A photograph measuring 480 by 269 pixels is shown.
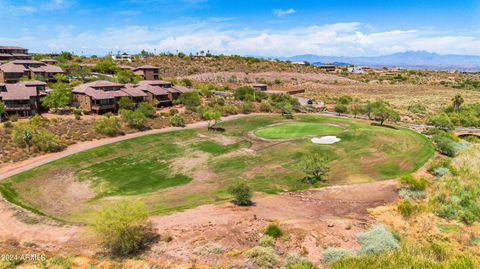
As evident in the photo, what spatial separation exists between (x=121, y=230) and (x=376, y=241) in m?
19.0

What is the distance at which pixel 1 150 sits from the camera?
1821 inches

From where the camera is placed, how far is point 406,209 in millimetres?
31219

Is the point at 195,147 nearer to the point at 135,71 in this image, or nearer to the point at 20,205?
the point at 20,205

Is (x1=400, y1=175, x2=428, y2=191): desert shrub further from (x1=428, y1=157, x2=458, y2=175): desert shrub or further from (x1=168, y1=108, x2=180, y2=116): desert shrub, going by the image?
(x1=168, y1=108, x2=180, y2=116): desert shrub

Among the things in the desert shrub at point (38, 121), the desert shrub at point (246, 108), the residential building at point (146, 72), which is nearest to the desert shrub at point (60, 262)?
the desert shrub at point (38, 121)

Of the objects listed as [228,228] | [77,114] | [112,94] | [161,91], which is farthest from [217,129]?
[228,228]

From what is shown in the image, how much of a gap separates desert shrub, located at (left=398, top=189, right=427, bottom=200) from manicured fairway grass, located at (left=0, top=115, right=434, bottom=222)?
5265mm

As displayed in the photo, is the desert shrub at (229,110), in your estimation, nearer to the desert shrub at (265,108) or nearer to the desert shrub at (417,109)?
the desert shrub at (265,108)

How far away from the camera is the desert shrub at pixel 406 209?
31.0 meters

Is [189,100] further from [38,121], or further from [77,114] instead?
[38,121]

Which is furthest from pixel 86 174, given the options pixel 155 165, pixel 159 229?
pixel 159 229

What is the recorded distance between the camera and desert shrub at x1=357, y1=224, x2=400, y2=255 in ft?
78.3

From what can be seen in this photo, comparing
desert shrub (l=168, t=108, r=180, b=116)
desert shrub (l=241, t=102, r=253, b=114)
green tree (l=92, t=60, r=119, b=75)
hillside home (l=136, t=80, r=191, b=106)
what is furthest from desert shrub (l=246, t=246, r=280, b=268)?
green tree (l=92, t=60, r=119, b=75)

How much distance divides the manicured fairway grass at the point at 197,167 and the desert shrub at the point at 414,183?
11.2 feet
